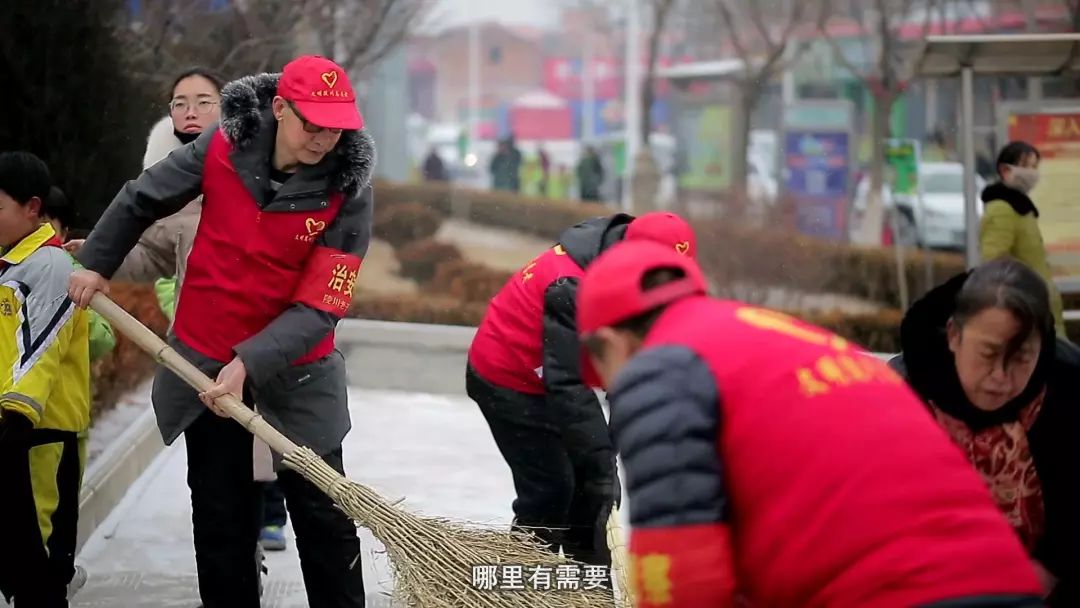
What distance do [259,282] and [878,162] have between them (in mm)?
12353

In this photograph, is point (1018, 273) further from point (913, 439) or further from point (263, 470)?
point (263, 470)

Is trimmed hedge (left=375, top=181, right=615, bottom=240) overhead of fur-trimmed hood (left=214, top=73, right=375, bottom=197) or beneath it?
beneath

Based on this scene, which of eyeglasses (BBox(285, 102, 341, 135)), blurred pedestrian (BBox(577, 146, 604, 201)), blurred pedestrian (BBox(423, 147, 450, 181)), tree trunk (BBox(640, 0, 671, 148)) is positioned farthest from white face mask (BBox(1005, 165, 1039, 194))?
blurred pedestrian (BBox(577, 146, 604, 201))

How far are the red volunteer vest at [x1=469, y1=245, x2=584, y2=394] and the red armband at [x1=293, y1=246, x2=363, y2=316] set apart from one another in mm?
605

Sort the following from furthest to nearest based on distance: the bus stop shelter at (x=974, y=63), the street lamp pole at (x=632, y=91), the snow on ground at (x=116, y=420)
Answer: the street lamp pole at (x=632, y=91) → the bus stop shelter at (x=974, y=63) → the snow on ground at (x=116, y=420)

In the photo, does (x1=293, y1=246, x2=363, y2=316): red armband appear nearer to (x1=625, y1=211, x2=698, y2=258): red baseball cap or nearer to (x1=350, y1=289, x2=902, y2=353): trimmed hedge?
(x1=625, y1=211, x2=698, y2=258): red baseball cap

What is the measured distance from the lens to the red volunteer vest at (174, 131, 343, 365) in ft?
13.0

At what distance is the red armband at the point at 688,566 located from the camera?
80.4 inches

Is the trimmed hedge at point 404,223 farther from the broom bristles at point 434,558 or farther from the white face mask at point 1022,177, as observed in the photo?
the broom bristles at point 434,558

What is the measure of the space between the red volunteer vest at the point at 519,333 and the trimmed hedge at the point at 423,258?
848 cm

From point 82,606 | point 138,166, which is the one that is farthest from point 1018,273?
point 138,166

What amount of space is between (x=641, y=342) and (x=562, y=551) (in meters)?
2.43

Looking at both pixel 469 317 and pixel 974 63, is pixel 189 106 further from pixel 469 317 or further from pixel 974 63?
pixel 469 317

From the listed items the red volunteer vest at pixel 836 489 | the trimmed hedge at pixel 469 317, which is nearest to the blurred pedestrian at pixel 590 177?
the trimmed hedge at pixel 469 317
